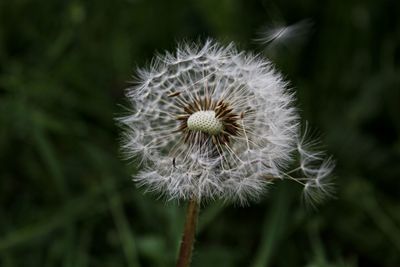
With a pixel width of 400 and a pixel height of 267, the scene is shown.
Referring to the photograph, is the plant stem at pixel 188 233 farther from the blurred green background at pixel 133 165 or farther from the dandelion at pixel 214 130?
the blurred green background at pixel 133 165

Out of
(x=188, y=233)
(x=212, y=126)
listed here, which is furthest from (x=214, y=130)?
(x=188, y=233)

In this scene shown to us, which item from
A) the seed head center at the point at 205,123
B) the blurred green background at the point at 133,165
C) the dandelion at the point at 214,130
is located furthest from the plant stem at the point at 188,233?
the blurred green background at the point at 133,165

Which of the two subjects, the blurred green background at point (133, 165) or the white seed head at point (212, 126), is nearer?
the white seed head at point (212, 126)

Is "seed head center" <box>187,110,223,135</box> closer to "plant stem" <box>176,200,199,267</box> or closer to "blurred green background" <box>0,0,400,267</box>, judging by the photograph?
"plant stem" <box>176,200,199,267</box>

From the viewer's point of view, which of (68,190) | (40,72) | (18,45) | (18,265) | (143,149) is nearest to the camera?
(143,149)

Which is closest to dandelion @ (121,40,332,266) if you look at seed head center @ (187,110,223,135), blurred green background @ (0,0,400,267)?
seed head center @ (187,110,223,135)

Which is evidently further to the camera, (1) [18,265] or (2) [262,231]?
(2) [262,231]

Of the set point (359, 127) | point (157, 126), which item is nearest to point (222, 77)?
point (157, 126)

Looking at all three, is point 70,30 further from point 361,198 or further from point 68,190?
point 361,198
